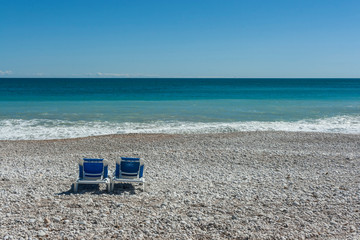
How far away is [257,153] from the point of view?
12.7 meters

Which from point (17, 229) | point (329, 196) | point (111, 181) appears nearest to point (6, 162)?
point (111, 181)

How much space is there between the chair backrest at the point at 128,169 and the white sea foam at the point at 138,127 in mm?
9806

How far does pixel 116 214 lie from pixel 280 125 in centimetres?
1664

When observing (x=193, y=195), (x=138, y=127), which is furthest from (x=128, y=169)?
(x=138, y=127)

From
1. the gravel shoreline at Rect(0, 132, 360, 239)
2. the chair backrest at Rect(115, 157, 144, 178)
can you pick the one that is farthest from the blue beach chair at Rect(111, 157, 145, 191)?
the gravel shoreline at Rect(0, 132, 360, 239)

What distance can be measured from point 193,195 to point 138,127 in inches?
498

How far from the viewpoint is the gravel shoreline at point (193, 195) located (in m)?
5.90

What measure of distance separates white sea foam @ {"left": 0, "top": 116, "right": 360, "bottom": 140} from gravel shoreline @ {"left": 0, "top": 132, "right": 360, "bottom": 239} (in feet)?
12.9

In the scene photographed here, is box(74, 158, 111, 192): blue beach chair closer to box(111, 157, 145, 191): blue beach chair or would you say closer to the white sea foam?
box(111, 157, 145, 191): blue beach chair

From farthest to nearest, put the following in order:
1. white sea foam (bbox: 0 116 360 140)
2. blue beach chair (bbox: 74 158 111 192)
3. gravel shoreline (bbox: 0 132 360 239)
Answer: white sea foam (bbox: 0 116 360 140)
blue beach chair (bbox: 74 158 111 192)
gravel shoreline (bbox: 0 132 360 239)

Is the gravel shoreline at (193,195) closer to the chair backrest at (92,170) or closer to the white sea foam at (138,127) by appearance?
the chair backrest at (92,170)

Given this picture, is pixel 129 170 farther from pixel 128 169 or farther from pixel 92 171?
pixel 92 171

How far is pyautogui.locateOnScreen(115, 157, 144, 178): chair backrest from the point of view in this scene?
326 inches

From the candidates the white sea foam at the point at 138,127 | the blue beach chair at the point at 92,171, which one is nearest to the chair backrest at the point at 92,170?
the blue beach chair at the point at 92,171
